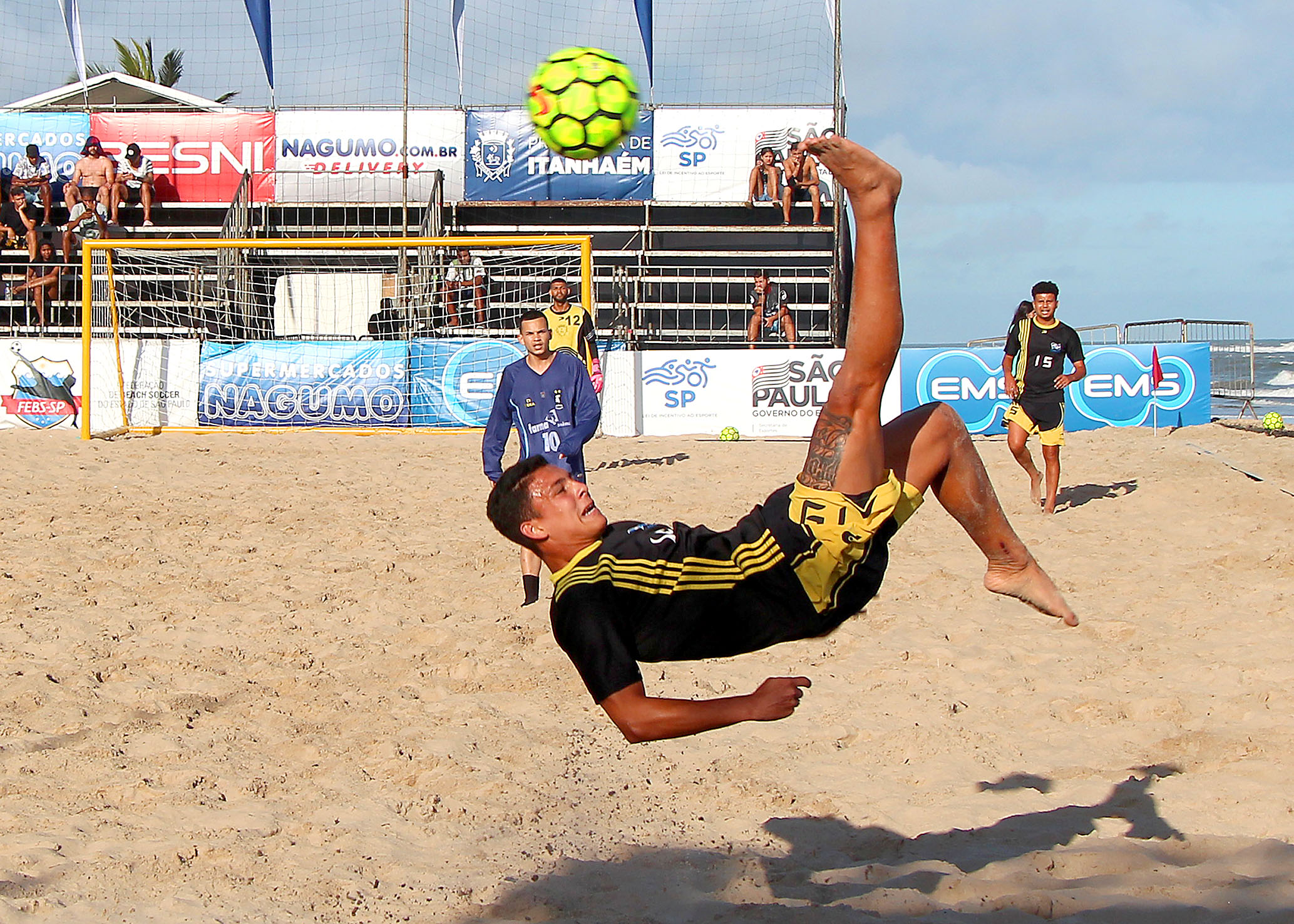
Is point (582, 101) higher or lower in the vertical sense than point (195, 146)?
lower

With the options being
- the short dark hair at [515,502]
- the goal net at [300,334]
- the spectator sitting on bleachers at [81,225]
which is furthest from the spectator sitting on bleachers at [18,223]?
the short dark hair at [515,502]

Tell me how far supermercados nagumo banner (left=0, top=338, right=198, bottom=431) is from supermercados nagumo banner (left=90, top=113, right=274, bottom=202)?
20.5 ft

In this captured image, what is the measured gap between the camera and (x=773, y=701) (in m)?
2.71

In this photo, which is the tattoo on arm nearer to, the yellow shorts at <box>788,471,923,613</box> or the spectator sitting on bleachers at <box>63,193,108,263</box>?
the yellow shorts at <box>788,471,923,613</box>

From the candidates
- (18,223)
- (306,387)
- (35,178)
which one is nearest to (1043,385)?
(306,387)

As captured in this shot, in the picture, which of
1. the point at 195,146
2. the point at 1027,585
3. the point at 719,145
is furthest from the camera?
the point at 195,146

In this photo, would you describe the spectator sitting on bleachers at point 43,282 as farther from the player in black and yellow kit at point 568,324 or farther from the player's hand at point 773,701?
the player's hand at point 773,701

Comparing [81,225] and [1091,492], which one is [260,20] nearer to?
[81,225]

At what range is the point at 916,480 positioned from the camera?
3.23 m

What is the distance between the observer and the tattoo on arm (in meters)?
3.09

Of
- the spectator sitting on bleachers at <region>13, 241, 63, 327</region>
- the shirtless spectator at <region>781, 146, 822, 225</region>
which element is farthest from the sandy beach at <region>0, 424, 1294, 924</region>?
the shirtless spectator at <region>781, 146, 822, 225</region>

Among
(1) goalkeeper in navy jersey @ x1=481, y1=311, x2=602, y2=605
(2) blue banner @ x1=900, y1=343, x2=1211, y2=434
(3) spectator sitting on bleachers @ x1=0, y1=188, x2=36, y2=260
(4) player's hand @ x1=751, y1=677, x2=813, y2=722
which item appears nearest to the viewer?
(4) player's hand @ x1=751, y1=677, x2=813, y2=722

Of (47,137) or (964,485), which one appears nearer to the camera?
(964,485)

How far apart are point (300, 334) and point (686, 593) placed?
46.5 feet
